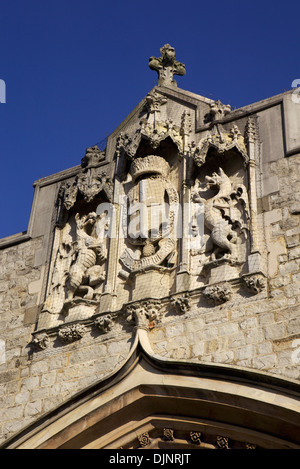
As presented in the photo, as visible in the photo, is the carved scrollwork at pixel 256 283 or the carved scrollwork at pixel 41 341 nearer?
the carved scrollwork at pixel 256 283

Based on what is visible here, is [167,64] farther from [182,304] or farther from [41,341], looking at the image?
[41,341]

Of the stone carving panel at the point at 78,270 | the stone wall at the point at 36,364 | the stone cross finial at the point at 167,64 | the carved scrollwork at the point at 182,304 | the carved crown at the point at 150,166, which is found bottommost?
the stone wall at the point at 36,364

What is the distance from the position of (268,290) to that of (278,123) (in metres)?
2.71

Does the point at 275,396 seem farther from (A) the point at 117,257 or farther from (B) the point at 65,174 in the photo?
(B) the point at 65,174

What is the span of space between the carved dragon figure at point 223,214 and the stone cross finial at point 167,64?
2591mm

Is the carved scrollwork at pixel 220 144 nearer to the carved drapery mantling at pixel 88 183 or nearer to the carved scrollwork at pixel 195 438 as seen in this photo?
the carved drapery mantling at pixel 88 183

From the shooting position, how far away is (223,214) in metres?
12.3

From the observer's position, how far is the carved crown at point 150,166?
13155 mm

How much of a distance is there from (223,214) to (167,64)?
3.52m

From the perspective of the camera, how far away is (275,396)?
400 inches

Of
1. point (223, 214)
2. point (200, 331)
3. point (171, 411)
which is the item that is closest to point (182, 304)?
point (200, 331)

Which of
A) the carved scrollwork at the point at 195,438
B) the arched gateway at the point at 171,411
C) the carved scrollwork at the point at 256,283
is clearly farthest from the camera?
the carved scrollwork at the point at 256,283

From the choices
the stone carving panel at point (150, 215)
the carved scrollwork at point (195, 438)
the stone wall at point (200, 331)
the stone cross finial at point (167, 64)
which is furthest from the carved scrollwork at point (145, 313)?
the stone cross finial at point (167, 64)
